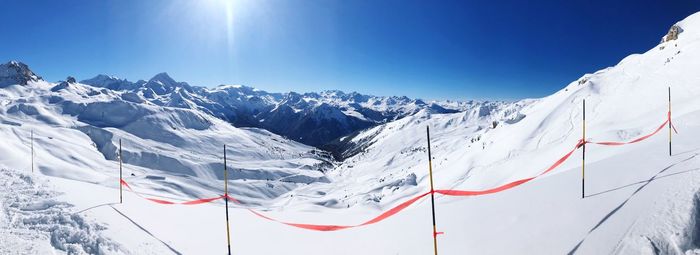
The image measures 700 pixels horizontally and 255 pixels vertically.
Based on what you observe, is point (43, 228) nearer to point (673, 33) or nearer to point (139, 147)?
point (673, 33)

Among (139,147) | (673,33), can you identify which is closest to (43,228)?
(673,33)

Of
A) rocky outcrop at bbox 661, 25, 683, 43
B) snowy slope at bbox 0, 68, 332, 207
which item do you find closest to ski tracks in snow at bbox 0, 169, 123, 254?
snowy slope at bbox 0, 68, 332, 207

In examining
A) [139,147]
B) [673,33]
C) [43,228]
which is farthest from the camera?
[139,147]

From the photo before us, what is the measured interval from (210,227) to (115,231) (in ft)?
14.1

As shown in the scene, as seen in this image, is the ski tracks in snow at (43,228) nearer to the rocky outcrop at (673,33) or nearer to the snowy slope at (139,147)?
the snowy slope at (139,147)

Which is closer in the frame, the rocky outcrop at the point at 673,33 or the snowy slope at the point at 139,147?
the rocky outcrop at the point at 673,33

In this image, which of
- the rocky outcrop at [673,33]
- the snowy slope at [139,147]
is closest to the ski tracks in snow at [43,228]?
the snowy slope at [139,147]

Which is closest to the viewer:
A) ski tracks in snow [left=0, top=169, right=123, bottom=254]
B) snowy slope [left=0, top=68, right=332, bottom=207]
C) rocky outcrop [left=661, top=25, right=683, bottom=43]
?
ski tracks in snow [left=0, top=169, right=123, bottom=254]

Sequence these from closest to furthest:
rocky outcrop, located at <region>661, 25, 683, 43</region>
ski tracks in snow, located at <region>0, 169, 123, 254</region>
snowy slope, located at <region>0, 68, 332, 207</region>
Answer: ski tracks in snow, located at <region>0, 169, 123, 254</region>, rocky outcrop, located at <region>661, 25, 683, 43</region>, snowy slope, located at <region>0, 68, 332, 207</region>

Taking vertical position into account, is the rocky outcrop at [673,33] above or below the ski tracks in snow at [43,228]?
above

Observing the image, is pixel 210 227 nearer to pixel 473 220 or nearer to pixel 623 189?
pixel 473 220

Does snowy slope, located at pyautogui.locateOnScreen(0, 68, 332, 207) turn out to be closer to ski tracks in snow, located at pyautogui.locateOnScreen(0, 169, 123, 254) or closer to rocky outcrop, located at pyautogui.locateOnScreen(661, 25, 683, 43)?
ski tracks in snow, located at pyautogui.locateOnScreen(0, 169, 123, 254)

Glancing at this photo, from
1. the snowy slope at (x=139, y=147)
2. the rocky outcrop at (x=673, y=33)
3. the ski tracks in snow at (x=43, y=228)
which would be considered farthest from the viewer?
the snowy slope at (x=139, y=147)

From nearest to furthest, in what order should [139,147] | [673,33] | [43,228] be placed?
[43,228] → [673,33] → [139,147]
